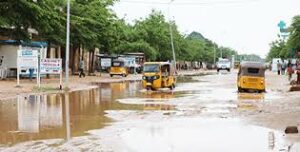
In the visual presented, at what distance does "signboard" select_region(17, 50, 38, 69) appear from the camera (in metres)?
37.4

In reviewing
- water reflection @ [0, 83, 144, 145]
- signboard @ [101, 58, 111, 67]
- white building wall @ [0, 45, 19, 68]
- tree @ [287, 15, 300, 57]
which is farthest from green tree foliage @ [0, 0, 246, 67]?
tree @ [287, 15, 300, 57]

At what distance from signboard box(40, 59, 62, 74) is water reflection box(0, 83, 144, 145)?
952 cm

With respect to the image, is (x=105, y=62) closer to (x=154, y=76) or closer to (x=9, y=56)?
(x=9, y=56)

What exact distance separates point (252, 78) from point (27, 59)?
47.0ft

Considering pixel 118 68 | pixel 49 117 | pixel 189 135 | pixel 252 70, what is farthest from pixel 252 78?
pixel 118 68

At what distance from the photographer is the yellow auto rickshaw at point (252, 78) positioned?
37750 millimetres

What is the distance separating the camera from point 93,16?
58.9 m

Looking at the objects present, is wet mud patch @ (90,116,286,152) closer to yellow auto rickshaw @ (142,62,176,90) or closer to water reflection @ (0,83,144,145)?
water reflection @ (0,83,144,145)

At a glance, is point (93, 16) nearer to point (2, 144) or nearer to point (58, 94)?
point (58, 94)

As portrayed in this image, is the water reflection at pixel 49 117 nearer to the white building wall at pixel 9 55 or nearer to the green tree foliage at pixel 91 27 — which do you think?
the green tree foliage at pixel 91 27

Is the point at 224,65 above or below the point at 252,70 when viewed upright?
below

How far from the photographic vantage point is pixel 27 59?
37.6 m

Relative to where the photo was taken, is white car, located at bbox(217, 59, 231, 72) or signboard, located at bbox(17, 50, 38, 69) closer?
signboard, located at bbox(17, 50, 38, 69)

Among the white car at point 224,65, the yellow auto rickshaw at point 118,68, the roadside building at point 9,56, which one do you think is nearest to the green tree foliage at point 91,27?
the roadside building at point 9,56
